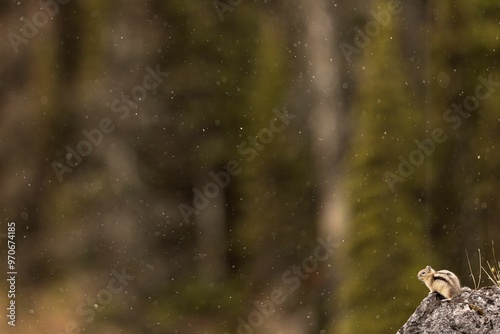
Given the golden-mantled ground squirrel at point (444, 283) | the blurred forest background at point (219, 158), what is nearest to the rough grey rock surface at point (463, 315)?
the golden-mantled ground squirrel at point (444, 283)

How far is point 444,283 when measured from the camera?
280 cm

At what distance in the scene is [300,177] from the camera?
3041 mm

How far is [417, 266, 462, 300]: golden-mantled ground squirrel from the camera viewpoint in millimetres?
2781

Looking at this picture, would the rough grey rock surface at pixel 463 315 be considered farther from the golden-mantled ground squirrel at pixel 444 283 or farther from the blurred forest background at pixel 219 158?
the blurred forest background at pixel 219 158

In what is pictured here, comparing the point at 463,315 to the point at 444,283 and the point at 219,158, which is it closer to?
the point at 444,283

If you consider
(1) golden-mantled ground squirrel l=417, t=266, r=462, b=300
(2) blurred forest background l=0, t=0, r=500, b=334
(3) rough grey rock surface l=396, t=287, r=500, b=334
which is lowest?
(3) rough grey rock surface l=396, t=287, r=500, b=334

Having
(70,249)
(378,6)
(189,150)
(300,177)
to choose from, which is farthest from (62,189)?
(378,6)

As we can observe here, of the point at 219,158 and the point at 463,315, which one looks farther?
the point at 219,158

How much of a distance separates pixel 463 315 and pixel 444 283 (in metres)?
0.14

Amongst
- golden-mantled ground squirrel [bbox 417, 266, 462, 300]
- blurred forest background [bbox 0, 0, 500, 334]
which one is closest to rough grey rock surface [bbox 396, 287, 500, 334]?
golden-mantled ground squirrel [bbox 417, 266, 462, 300]

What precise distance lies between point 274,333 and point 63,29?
1408 mm

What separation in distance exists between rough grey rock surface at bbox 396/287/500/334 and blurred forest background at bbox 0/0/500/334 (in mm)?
433

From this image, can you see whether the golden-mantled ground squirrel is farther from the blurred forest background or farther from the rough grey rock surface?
the blurred forest background

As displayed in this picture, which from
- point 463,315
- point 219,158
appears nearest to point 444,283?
point 463,315
